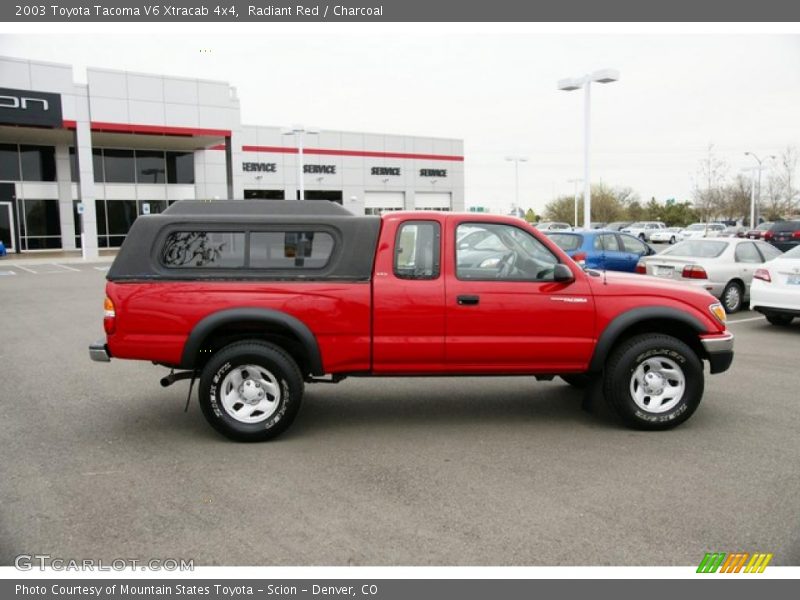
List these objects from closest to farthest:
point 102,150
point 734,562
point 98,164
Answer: point 734,562
point 98,164
point 102,150

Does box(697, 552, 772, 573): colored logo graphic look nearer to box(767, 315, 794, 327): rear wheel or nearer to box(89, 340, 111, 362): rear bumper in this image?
box(89, 340, 111, 362): rear bumper

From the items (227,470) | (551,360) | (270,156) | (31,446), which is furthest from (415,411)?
(270,156)

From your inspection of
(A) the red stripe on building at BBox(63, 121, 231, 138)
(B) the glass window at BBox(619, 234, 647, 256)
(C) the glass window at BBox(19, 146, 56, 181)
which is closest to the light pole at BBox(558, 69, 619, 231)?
(B) the glass window at BBox(619, 234, 647, 256)

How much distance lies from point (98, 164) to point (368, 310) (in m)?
34.7

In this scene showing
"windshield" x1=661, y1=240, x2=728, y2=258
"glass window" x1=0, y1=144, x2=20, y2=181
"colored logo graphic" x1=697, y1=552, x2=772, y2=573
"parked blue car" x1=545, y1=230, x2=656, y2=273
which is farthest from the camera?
"glass window" x1=0, y1=144, x2=20, y2=181

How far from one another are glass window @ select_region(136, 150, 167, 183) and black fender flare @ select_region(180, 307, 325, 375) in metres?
34.5

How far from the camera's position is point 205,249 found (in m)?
5.65

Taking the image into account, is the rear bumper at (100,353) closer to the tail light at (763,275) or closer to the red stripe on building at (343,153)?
the tail light at (763,275)

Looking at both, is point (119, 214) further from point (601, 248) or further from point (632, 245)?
point (632, 245)

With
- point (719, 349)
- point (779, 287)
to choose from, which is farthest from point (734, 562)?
point (779, 287)

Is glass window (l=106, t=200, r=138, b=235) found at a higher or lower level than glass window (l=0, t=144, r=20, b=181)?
lower

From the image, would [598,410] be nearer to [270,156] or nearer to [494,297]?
[494,297]

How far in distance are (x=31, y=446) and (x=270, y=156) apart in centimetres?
4769

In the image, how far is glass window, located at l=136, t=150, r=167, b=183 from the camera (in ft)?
122
